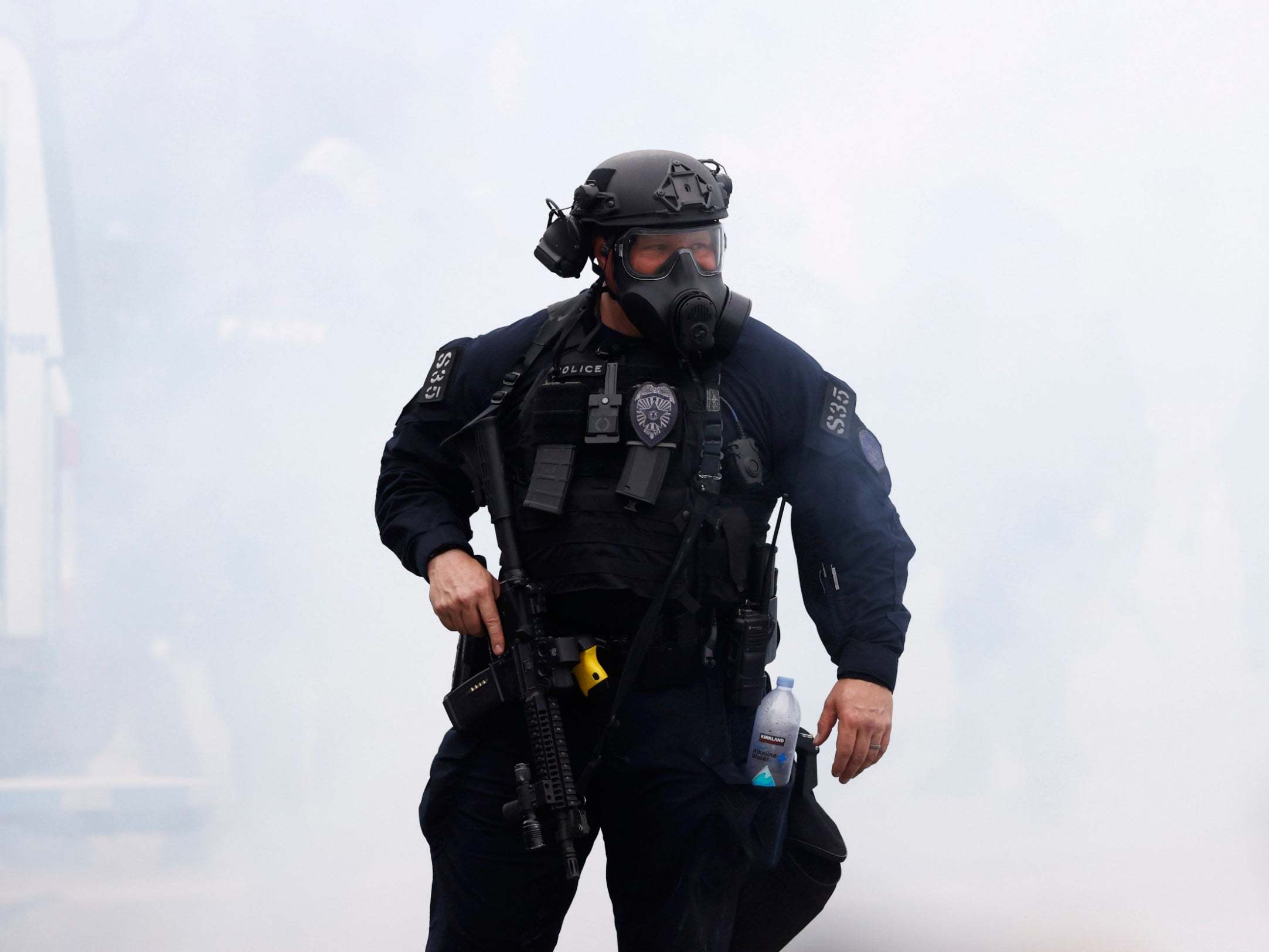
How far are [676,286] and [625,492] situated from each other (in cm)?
32

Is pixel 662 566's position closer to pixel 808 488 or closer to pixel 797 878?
pixel 808 488

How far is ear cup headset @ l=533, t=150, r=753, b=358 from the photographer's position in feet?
7.43

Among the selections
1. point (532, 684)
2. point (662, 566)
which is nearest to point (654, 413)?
point (662, 566)

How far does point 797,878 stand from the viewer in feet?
8.11

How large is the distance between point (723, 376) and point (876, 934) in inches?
75.4

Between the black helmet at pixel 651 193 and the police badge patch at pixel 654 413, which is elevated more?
the black helmet at pixel 651 193

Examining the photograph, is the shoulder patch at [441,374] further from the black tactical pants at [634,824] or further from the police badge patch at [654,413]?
the black tactical pants at [634,824]

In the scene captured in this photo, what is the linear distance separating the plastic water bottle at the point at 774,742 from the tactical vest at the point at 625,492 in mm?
170

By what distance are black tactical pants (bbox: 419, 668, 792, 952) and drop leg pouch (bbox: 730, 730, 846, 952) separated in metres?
0.12

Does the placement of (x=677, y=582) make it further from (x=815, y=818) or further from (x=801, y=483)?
(x=815, y=818)

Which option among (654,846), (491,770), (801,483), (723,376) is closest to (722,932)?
(654,846)

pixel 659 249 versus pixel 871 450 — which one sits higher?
pixel 659 249

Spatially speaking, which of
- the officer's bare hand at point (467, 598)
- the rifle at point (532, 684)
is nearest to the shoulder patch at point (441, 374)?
the rifle at point (532, 684)

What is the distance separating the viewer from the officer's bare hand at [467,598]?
223cm
